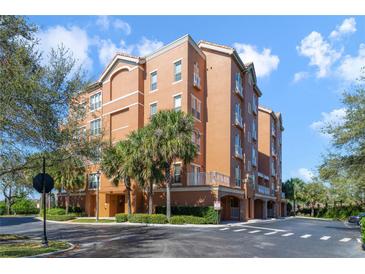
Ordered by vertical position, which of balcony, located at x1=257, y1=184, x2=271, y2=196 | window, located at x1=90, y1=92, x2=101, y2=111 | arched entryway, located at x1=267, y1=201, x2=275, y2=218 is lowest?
arched entryway, located at x1=267, y1=201, x2=275, y2=218

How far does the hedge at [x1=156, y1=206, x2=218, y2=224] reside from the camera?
28109 millimetres

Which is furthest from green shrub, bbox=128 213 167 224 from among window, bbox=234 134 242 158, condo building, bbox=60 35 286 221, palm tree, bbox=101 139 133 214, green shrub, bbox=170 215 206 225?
window, bbox=234 134 242 158

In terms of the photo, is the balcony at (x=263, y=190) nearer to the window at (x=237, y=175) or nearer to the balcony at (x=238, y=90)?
the window at (x=237, y=175)

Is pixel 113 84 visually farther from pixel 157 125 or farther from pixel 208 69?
pixel 157 125

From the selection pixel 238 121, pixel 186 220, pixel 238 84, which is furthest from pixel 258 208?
pixel 186 220

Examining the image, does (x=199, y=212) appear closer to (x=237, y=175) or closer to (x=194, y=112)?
(x=237, y=175)

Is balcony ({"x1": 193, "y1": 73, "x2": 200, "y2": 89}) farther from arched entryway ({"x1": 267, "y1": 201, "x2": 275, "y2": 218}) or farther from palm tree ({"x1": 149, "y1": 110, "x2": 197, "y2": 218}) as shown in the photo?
arched entryway ({"x1": 267, "y1": 201, "x2": 275, "y2": 218})

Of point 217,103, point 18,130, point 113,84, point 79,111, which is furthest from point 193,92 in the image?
point 18,130

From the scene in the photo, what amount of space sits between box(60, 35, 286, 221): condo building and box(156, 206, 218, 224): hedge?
36.0 inches

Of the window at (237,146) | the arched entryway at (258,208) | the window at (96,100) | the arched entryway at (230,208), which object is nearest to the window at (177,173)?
the arched entryway at (230,208)

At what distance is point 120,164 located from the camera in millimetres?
31531

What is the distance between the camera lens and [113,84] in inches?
1566

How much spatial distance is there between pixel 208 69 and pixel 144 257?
27.1m

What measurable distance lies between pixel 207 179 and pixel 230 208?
24.9 feet
